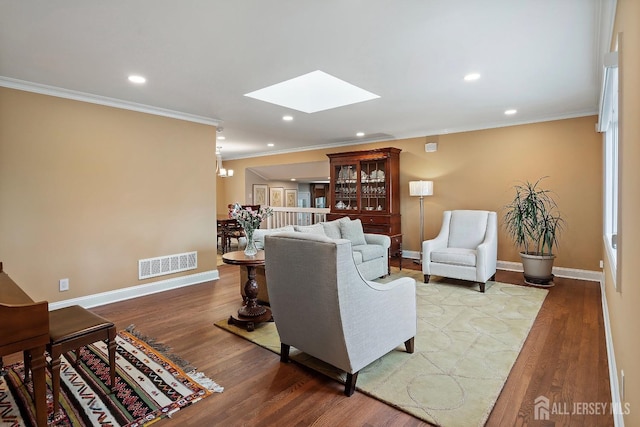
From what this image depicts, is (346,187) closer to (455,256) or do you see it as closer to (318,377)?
(455,256)

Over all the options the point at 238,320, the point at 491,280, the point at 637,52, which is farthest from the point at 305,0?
the point at 491,280

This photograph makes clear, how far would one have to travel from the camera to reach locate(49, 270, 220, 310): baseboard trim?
12.3 ft

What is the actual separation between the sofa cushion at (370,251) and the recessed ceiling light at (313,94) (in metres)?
1.93

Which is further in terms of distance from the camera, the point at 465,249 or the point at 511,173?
the point at 511,173

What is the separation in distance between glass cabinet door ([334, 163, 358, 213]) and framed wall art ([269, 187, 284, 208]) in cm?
366

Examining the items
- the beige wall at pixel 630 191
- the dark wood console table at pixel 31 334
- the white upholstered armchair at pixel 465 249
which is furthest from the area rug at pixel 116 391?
the white upholstered armchair at pixel 465 249

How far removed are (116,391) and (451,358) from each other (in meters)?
2.33

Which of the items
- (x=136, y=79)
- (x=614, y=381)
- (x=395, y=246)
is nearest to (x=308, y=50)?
(x=136, y=79)

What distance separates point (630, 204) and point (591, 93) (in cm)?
322

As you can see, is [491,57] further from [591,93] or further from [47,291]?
[47,291]

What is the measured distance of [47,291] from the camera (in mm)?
3555

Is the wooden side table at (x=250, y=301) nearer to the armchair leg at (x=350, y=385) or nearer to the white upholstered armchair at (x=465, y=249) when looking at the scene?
the armchair leg at (x=350, y=385)

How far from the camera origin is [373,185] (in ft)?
21.2

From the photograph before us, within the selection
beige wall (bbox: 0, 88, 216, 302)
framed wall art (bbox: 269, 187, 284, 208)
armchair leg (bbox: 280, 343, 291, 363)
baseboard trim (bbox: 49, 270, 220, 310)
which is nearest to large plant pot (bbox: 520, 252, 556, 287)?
armchair leg (bbox: 280, 343, 291, 363)
